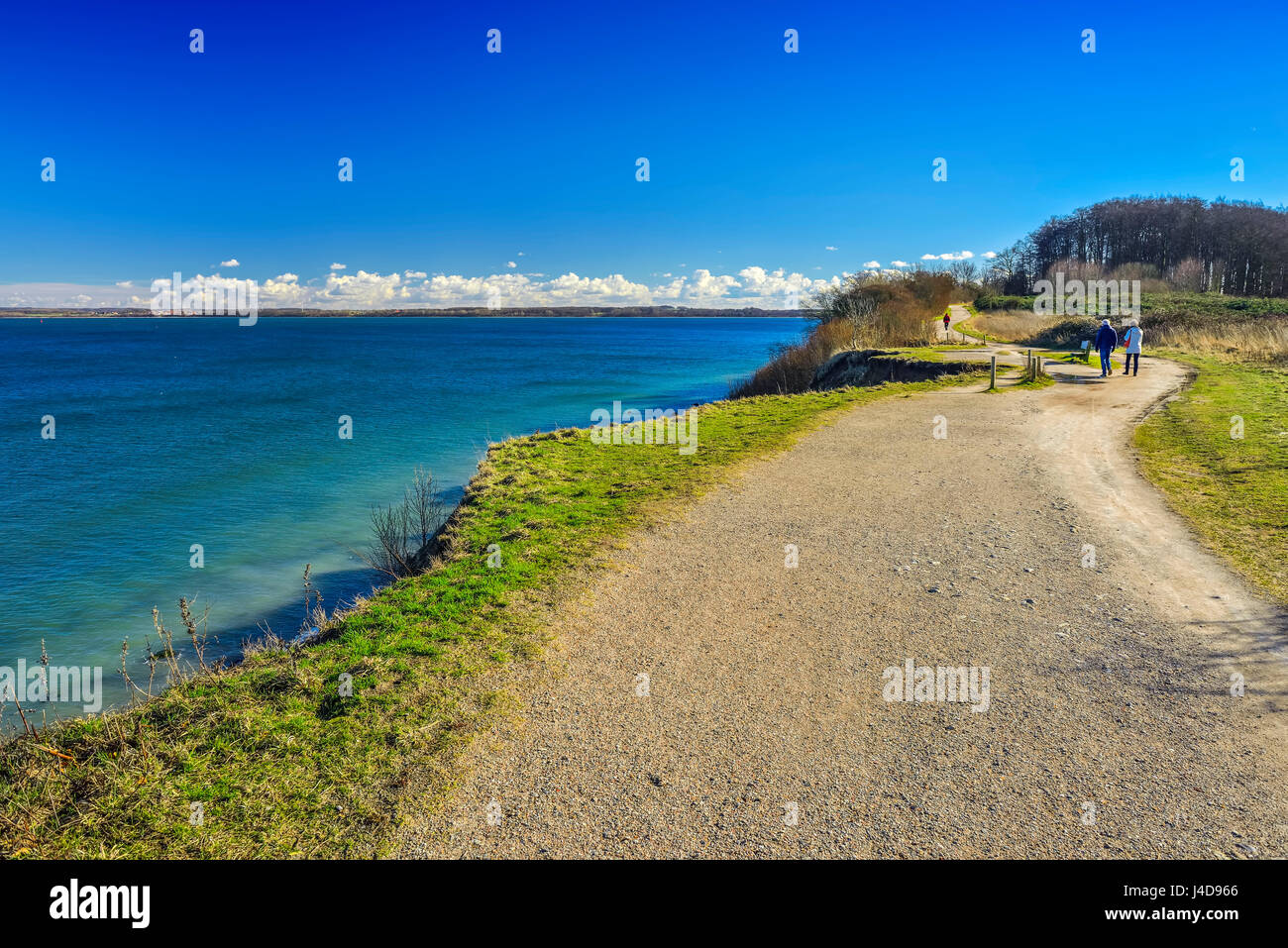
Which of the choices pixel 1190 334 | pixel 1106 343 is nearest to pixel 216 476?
pixel 1106 343

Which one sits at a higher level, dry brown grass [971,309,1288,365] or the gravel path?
dry brown grass [971,309,1288,365]

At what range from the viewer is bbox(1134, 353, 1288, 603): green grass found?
30.7ft

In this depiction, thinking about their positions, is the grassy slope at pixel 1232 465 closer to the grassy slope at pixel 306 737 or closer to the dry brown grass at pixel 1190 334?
the dry brown grass at pixel 1190 334

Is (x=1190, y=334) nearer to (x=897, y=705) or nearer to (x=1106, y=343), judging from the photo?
(x=1106, y=343)

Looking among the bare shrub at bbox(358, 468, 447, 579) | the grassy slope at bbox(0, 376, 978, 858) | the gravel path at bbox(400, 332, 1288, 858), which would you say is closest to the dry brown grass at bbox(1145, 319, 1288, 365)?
the gravel path at bbox(400, 332, 1288, 858)

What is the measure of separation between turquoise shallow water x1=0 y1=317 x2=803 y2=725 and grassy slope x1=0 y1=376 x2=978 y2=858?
4451 mm

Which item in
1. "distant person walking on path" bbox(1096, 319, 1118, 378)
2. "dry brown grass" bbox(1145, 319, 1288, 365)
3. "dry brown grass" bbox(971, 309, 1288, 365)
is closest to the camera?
"distant person walking on path" bbox(1096, 319, 1118, 378)

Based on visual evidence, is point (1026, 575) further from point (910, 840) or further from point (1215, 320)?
point (1215, 320)

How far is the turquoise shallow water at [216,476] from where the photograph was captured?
41.0 ft

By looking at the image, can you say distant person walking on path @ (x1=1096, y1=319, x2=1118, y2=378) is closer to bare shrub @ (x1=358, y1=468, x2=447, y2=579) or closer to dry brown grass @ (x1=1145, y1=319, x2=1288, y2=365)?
dry brown grass @ (x1=1145, y1=319, x2=1288, y2=365)

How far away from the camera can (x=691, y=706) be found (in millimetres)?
6047

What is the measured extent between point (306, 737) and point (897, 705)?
16.0 feet
